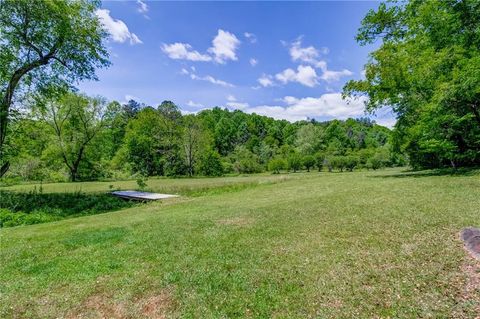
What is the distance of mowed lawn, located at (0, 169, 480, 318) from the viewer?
15.6ft

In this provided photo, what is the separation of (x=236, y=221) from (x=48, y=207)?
12.8 meters

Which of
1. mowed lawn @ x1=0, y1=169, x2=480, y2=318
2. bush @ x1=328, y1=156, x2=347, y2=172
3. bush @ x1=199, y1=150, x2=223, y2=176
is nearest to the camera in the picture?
mowed lawn @ x1=0, y1=169, x2=480, y2=318

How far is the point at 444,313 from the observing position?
13.6 ft

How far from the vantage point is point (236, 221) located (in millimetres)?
10625

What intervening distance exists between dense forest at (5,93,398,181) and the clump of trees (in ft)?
31.2

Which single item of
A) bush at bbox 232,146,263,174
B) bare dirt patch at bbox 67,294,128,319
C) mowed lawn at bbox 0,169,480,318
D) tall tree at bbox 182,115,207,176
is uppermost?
tall tree at bbox 182,115,207,176

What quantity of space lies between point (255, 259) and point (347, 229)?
3367 millimetres

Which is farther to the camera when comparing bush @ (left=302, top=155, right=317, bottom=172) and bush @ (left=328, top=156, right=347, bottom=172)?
bush @ (left=302, top=155, right=317, bottom=172)

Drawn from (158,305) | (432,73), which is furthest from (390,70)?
(158,305)

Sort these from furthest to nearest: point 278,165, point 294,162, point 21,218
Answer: point 278,165
point 294,162
point 21,218

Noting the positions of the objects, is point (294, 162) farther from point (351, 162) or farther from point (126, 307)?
point (126, 307)

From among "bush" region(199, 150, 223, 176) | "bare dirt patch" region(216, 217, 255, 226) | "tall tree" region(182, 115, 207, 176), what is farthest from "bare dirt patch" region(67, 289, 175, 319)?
"bush" region(199, 150, 223, 176)

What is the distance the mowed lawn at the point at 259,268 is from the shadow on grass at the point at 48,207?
177 inches

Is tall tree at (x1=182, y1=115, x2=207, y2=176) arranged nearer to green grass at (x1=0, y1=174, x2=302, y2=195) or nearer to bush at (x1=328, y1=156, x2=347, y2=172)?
green grass at (x1=0, y1=174, x2=302, y2=195)
